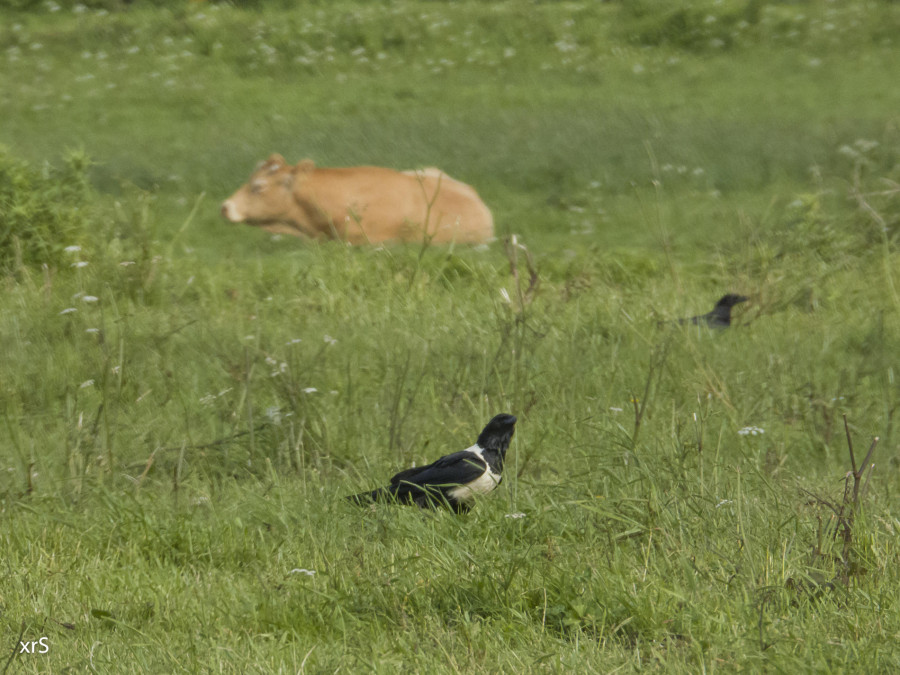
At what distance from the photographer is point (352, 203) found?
9.25 metres

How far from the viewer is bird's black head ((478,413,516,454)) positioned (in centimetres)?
344

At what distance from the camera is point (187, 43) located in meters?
18.2

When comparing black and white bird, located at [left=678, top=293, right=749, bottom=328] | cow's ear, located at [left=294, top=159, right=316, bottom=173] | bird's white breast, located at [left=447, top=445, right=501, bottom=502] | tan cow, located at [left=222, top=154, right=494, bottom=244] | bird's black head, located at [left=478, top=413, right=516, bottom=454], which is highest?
bird's black head, located at [left=478, top=413, right=516, bottom=454]

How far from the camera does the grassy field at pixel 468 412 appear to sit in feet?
8.45

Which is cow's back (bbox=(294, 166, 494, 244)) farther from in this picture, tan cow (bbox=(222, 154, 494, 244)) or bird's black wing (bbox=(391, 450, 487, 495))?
bird's black wing (bbox=(391, 450, 487, 495))

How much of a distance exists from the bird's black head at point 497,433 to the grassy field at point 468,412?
6.6 inches

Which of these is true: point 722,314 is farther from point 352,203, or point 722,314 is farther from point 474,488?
point 352,203

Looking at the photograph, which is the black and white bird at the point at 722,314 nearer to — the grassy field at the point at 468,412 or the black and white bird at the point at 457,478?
the grassy field at the point at 468,412

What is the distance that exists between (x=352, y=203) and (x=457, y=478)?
624cm

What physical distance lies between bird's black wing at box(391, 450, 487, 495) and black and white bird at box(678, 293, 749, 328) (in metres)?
2.68

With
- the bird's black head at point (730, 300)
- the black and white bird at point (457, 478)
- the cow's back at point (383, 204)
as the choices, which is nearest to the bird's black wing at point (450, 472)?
the black and white bird at point (457, 478)

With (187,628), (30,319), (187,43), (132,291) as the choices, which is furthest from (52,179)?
(187,43)

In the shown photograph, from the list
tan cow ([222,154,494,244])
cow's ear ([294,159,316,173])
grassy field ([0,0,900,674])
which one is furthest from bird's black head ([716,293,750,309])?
cow's ear ([294,159,316,173])

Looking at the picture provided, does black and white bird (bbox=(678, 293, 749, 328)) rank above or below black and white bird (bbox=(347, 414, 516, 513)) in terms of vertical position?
below
